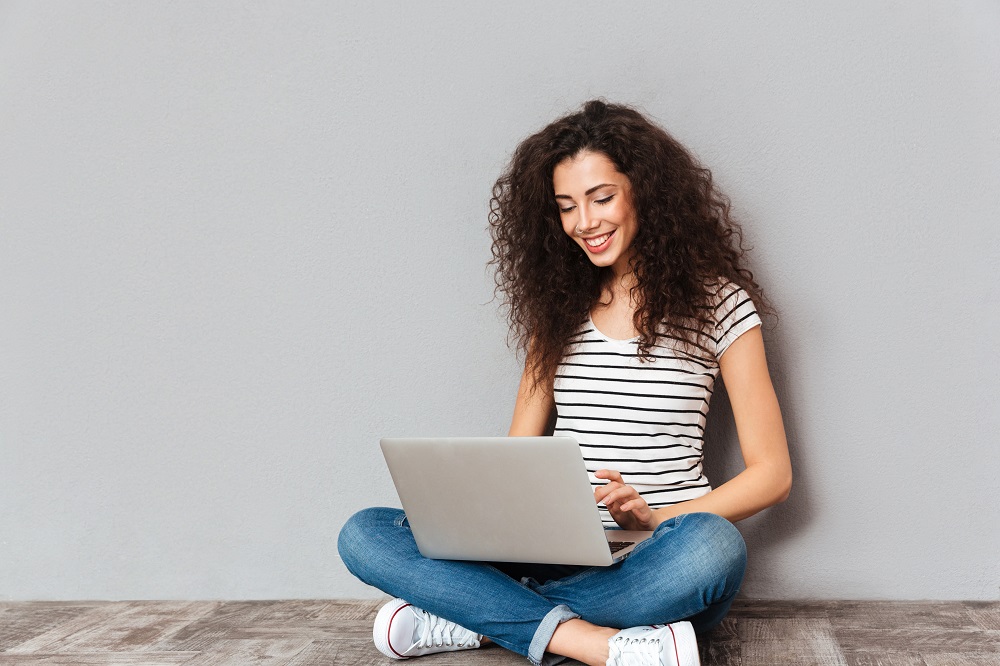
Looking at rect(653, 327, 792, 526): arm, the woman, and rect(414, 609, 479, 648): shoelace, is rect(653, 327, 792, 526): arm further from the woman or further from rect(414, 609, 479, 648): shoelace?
rect(414, 609, 479, 648): shoelace

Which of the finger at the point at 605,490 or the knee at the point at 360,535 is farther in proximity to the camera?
the knee at the point at 360,535

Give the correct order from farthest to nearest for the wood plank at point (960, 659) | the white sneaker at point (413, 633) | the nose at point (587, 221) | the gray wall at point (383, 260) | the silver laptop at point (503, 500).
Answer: the gray wall at point (383, 260), the nose at point (587, 221), the white sneaker at point (413, 633), the wood plank at point (960, 659), the silver laptop at point (503, 500)

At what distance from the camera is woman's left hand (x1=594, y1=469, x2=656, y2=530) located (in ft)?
4.50

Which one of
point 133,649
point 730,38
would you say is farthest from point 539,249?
point 133,649

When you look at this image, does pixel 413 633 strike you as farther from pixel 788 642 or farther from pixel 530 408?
pixel 788 642

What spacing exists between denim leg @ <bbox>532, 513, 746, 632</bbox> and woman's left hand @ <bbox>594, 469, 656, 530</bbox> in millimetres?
40

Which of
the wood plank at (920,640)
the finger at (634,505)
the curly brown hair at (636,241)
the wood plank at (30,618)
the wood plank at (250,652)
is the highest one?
the curly brown hair at (636,241)

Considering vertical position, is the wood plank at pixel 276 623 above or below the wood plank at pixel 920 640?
above

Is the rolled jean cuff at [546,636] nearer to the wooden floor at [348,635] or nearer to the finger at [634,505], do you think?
the wooden floor at [348,635]

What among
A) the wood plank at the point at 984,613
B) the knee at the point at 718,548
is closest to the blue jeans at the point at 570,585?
the knee at the point at 718,548

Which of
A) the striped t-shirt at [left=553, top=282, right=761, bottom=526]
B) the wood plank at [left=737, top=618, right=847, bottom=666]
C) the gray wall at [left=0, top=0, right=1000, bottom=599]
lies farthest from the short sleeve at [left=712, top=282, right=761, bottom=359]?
the wood plank at [left=737, top=618, right=847, bottom=666]

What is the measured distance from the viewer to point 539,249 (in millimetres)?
1727

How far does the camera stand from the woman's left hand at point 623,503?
1373 mm

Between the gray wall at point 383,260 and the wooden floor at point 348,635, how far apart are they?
0.25 ft
